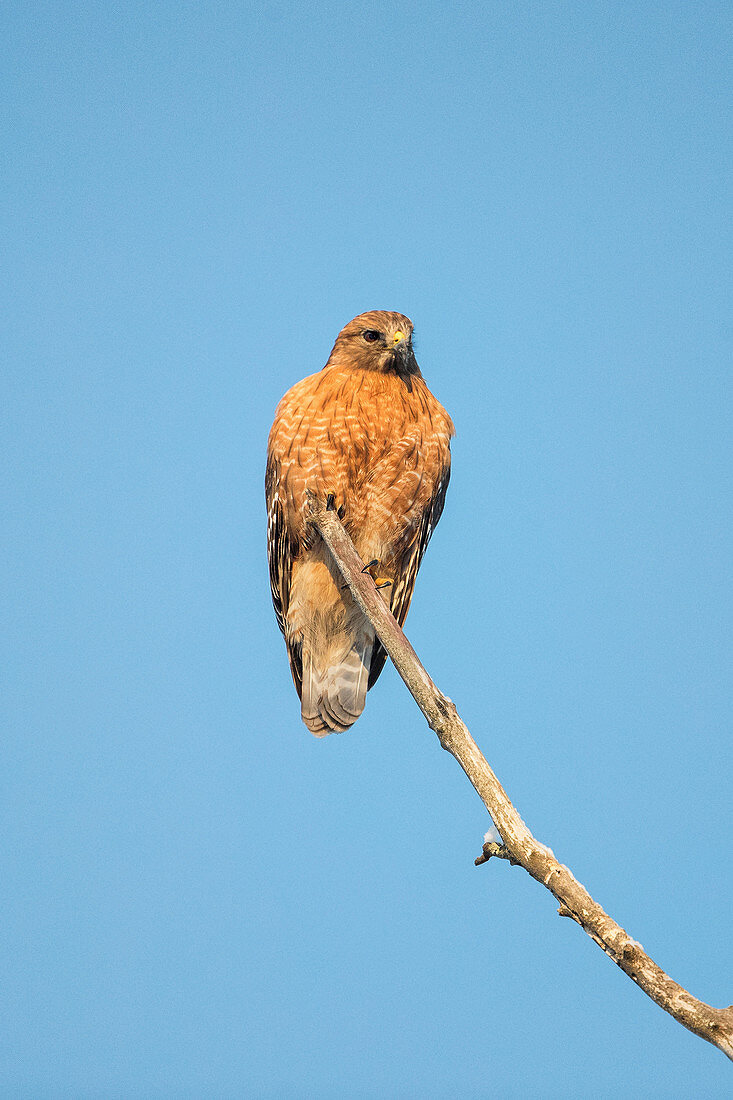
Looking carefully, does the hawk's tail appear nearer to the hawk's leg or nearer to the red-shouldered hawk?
the red-shouldered hawk

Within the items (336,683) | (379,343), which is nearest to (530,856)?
(336,683)

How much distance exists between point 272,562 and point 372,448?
654mm

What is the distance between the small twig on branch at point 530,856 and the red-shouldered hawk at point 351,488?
0.56m

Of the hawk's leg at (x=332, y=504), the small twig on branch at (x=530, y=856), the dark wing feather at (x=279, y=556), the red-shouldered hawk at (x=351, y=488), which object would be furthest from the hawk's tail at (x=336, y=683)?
the small twig on branch at (x=530, y=856)

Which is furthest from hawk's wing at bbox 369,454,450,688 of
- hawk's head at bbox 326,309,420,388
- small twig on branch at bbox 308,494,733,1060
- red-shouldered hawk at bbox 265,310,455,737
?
small twig on branch at bbox 308,494,733,1060

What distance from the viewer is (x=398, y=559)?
3695 millimetres

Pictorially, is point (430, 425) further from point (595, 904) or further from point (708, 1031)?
point (708, 1031)

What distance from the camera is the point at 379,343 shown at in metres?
3.56

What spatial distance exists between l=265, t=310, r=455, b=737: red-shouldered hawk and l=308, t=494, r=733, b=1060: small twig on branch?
559 mm

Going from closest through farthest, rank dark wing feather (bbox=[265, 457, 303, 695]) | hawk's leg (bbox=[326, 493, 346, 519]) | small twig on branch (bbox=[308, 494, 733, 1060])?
small twig on branch (bbox=[308, 494, 733, 1060]) → hawk's leg (bbox=[326, 493, 346, 519]) → dark wing feather (bbox=[265, 457, 303, 695])

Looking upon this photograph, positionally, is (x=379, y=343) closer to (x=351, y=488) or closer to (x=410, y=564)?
(x=351, y=488)

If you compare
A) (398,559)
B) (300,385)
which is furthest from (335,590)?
(300,385)

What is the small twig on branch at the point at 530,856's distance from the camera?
203cm

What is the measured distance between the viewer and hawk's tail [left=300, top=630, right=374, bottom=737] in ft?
12.1
